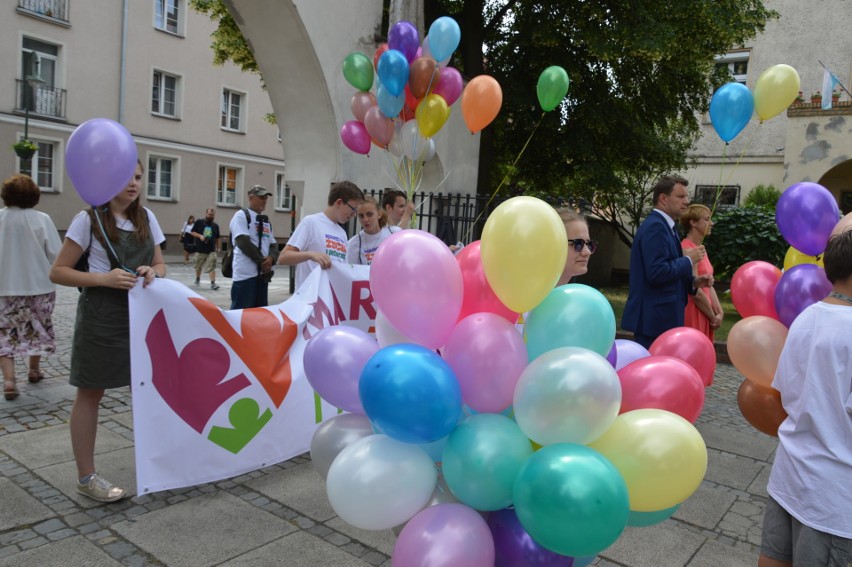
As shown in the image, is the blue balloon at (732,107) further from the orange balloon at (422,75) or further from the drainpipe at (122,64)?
the drainpipe at (122,64)

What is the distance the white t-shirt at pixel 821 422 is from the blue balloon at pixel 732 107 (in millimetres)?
2581

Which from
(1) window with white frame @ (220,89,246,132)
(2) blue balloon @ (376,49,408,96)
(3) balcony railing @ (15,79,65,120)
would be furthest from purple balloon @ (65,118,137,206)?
(1) window with white frame @ (220,89,246,132)

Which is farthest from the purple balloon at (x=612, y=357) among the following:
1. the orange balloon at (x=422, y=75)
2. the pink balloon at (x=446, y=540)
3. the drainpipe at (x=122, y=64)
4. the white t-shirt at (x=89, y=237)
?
the drainpipe at (x=122, y=64)

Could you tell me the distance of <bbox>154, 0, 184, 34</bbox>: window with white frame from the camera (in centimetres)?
2386

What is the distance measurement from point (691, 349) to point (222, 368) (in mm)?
2525

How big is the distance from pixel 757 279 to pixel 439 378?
168 cm

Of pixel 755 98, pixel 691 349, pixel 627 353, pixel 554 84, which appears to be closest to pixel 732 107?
pixel 755 98

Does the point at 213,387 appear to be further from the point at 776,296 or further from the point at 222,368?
the point at 776,296

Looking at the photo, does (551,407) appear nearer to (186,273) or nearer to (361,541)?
(361,541)

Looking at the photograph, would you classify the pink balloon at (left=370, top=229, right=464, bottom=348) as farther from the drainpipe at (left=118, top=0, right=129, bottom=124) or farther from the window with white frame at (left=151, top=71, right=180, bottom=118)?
the window with white frame at (left=151, top=71, right=180, bottom=118)

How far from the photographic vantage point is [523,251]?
1739 millimetres

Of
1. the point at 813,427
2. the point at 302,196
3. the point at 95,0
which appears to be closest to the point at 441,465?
the point at 813,427

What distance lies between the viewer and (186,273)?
687 inches

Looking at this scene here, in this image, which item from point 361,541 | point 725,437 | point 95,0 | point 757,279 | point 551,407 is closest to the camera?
point 551,407
